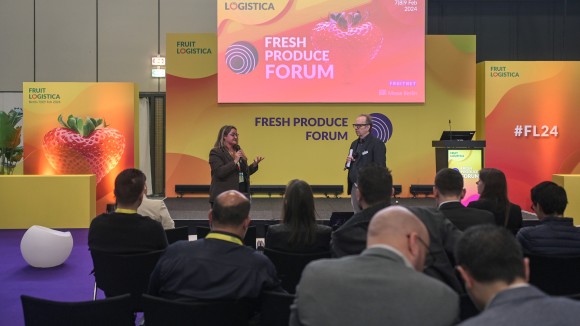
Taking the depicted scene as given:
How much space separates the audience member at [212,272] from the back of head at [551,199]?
1.75 m

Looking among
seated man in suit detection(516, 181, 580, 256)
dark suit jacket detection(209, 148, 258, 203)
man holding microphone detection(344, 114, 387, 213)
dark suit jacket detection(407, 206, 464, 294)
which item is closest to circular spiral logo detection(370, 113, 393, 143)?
man holding microphone detection(344, 114, 387, 213)

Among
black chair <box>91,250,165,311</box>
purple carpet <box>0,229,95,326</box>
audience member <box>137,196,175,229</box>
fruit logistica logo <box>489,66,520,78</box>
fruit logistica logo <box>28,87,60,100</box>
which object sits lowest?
purple carpet <box>0,229,95,326</box>

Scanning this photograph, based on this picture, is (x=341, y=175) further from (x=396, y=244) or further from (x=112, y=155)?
(x=396, y=244)

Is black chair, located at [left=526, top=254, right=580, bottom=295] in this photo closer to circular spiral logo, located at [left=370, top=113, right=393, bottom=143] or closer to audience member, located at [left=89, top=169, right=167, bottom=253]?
audience member, located at [left=89, top=169, right=167, bottom=253]

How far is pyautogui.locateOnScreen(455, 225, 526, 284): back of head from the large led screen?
787 centimetres

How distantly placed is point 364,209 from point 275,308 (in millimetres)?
911

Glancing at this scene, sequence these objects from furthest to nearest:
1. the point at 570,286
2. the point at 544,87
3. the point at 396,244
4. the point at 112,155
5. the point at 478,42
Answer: the point at 478,42 < the point at 544,87 < the point at 112,155 < the point at 570,286 < the point at 396,244

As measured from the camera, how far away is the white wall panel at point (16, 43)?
11242 mm

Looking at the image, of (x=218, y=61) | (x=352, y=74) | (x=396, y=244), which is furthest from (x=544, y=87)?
(x=396, y=244)

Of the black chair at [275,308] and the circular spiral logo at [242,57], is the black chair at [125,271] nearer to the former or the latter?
the black chair at [275,308]

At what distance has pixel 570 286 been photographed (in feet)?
9.65

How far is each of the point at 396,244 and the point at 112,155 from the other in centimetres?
763

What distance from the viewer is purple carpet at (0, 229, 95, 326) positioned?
419cm

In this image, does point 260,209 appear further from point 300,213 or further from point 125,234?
point 125,234
